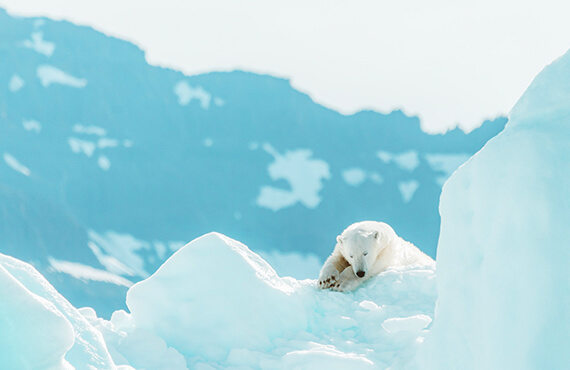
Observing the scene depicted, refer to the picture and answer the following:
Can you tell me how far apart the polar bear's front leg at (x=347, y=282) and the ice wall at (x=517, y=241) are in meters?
2.65

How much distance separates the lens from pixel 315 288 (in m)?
4.65

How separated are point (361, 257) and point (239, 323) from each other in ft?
6.10

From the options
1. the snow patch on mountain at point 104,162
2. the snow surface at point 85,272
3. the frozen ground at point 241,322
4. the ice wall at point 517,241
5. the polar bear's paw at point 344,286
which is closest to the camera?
the ice wall at point 517,241

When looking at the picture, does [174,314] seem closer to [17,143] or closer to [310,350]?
[310,350]

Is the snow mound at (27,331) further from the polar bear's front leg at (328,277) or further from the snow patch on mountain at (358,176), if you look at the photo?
the snow patch on mountain at (358,176)

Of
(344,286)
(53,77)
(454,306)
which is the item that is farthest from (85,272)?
(454,306)

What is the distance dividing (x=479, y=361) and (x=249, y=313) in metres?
1.97

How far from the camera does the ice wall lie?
1.56 m

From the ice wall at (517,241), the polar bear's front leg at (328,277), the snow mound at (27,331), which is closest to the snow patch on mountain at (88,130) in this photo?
the polar bear's front leg at (328,277)

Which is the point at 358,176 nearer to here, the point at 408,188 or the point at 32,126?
the point at 408,188

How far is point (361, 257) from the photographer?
493 cm

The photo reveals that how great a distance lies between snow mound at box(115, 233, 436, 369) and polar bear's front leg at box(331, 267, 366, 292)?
56cm

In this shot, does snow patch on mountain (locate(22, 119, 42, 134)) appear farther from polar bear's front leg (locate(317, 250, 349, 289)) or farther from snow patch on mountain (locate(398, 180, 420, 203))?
polar bear's front leg (locate(317, 250, 349, 289))

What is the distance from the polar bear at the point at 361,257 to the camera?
4.79 m
